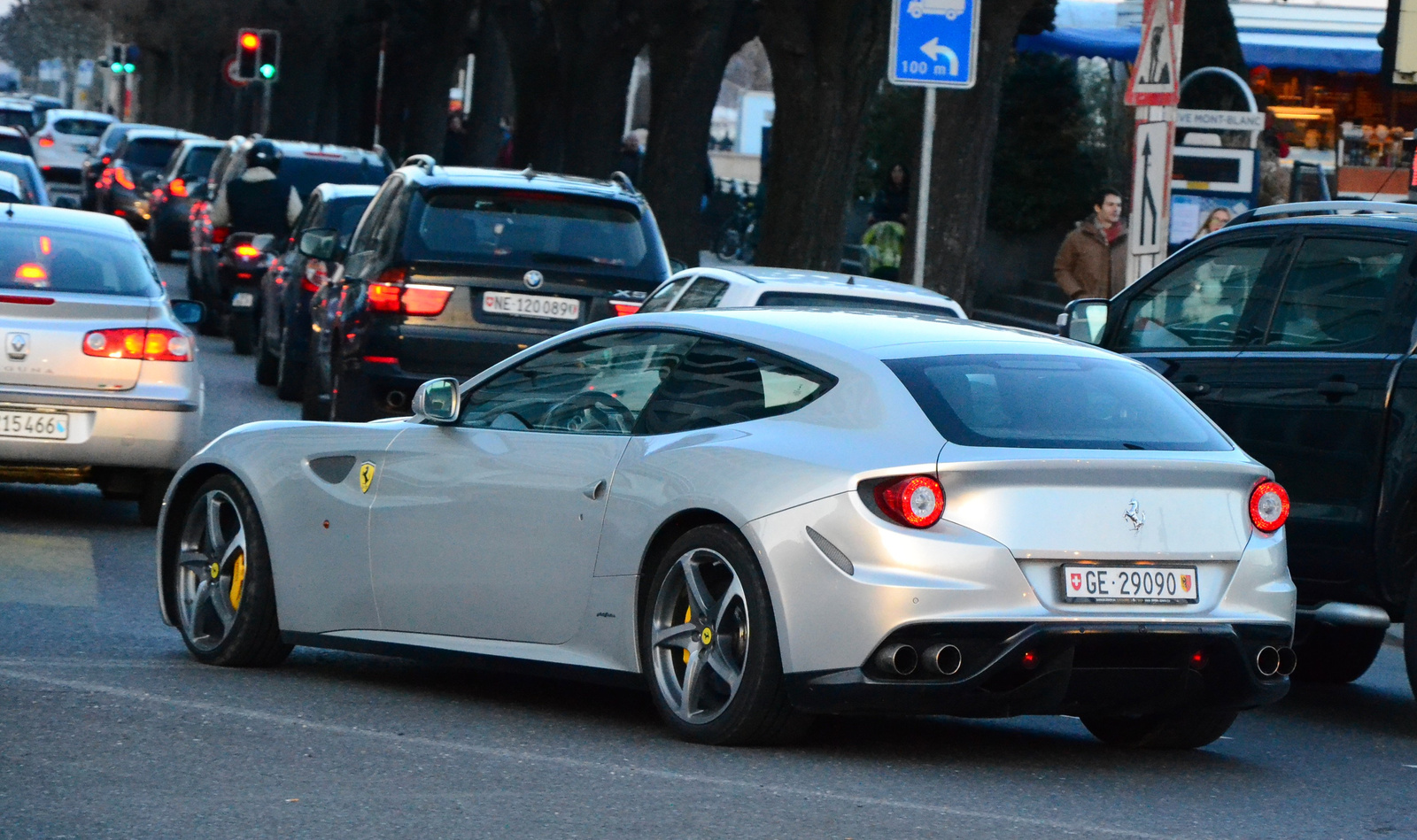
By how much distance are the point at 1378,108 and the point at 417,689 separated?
Result: 37608 mm

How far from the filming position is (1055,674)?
273 inches

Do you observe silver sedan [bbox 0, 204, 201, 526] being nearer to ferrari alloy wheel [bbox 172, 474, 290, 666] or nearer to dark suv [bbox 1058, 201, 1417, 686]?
ferrari alloy wheel [bbox 172, 474, 290, 666]

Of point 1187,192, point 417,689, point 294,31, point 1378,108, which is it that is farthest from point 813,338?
point 294,31

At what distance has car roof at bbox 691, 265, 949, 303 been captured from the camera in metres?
12.1

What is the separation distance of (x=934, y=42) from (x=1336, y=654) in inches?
232

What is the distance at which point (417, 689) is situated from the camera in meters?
8.28

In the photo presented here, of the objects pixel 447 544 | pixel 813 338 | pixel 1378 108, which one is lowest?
pixel 447 544

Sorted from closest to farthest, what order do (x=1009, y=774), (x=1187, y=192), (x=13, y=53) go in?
(x=1009, y=774) → (x=1187, y=192) → (x=13, y=53)

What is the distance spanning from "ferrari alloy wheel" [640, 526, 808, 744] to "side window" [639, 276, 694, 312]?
582 cm

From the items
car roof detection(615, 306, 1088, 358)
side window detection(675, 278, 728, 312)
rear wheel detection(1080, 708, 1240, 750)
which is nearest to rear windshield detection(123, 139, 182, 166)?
side window detection(675, 278, 728, 312)

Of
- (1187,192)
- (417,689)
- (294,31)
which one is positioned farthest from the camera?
(294,31)

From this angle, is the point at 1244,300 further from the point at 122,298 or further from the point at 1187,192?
the point at 1187,192

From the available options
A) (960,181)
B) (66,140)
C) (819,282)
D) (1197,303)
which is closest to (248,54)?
(66,140)

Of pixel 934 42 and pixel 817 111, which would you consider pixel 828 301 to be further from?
pixel 817 111
